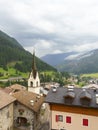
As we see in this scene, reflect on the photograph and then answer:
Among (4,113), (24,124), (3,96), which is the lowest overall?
(24,124)

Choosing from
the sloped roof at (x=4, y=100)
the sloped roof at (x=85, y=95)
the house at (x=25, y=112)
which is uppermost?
the sloped roof at (x=85, y=95)

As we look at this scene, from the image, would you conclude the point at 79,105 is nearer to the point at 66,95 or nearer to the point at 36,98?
the point at 66,95

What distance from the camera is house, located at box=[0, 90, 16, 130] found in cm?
4220

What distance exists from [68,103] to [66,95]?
133cm

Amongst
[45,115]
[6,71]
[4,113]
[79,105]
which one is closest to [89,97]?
[79,105]

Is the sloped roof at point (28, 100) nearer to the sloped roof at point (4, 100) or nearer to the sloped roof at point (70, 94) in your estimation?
the sloped roof at point (4, 100)

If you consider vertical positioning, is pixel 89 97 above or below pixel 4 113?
above

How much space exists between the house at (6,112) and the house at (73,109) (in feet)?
27.8

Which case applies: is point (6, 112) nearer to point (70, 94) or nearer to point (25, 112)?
point (25, 112)

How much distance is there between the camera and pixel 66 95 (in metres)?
Result: 38.5

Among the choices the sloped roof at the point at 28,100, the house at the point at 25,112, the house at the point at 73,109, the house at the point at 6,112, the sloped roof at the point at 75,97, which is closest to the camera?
the house at the point at 73,109

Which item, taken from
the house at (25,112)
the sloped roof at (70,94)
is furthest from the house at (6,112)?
the sloped roof at (70,94)

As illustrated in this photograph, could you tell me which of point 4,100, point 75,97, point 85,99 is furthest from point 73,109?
point 4,100

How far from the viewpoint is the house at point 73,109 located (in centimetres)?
3684
